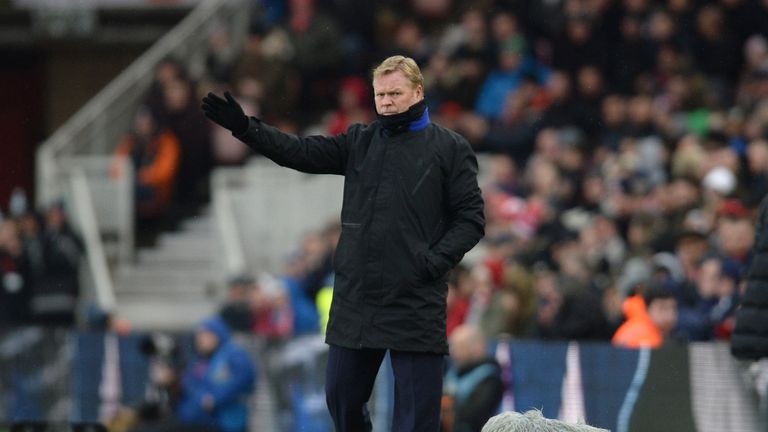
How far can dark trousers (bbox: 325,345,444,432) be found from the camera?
693 centimetres

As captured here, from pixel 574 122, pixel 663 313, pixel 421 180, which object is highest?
pixel 574 122

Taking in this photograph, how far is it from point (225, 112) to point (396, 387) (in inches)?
54.5

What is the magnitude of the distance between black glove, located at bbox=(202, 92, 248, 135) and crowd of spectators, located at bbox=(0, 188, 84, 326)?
11.1m

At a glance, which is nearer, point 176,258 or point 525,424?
point 525,424

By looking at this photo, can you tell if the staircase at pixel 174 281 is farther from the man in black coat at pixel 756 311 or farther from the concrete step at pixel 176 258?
the man in black coat at pixel 756 311

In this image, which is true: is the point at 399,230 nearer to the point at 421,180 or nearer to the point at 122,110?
the point at 421,180

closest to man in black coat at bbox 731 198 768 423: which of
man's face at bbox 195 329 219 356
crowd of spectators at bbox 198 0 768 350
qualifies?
crowd of spectators at bbox 198 0 768 350

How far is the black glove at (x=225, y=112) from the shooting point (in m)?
6.84

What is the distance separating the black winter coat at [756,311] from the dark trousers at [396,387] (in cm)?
161

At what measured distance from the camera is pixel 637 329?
11.6 metres

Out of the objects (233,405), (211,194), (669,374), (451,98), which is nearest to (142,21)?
(211,194)

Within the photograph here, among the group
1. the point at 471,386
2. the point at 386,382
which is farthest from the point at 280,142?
the point at 386,382

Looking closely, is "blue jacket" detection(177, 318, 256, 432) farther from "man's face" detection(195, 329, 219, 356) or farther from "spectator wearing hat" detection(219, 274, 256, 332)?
"spectator wearing hat" detection(219, 274, 256, 332)

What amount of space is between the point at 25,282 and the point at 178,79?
3.48 m
